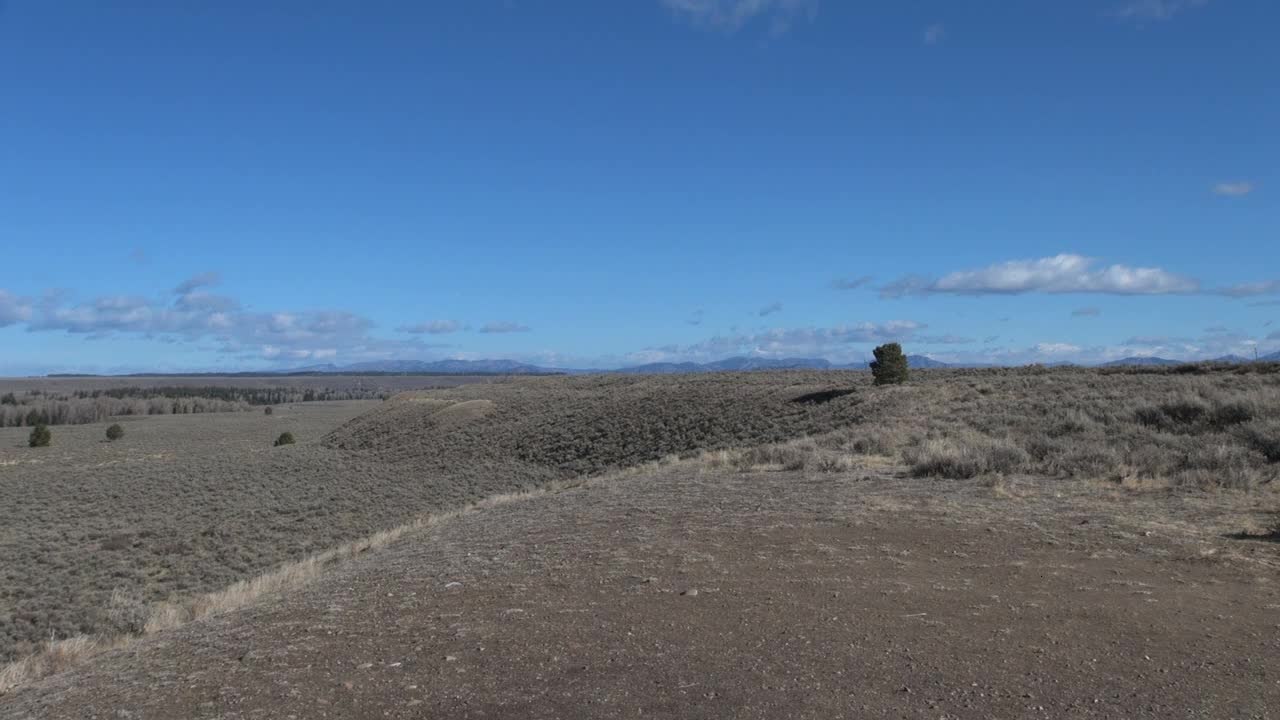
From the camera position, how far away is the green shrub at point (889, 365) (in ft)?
125

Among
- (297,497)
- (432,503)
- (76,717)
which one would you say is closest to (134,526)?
(297,497)

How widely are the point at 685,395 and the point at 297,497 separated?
22.7m

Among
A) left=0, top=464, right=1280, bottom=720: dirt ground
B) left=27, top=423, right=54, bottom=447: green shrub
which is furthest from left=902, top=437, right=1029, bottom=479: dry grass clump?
left=27, top=423, right=54, bottom=447: green shrub

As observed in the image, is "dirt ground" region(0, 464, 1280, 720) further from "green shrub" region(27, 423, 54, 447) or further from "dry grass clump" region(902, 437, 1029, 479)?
"green shrub" region(27, 423, 54, 447)

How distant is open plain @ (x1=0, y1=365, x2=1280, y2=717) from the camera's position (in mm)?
5523

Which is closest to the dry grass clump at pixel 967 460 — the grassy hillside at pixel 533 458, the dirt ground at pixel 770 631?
the grassy hillside at pixel 533 458

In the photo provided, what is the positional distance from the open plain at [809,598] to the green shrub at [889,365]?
15686 mm

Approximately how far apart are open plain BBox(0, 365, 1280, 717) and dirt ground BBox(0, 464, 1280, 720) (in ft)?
0.11

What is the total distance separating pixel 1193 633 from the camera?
634 centimetres

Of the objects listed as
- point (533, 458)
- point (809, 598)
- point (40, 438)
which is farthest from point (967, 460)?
point (40, 438)

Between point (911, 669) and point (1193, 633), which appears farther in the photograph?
point (1193, 633)

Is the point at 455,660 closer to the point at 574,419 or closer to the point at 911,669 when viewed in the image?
the point at 911,669

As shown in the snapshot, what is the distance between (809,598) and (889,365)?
32317mm

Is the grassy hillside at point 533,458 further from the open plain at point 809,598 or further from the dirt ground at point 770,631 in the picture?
the dirt ground at point 770,631
